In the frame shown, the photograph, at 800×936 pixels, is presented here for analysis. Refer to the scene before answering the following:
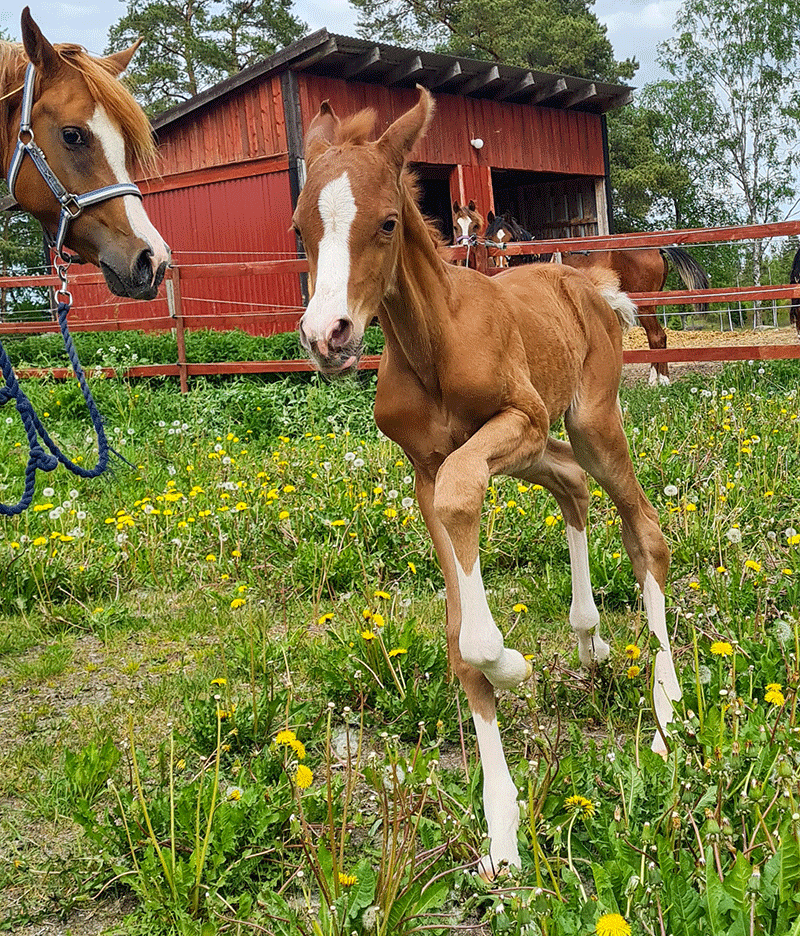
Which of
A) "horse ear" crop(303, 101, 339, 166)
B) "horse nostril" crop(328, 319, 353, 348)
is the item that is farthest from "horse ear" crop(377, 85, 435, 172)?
"horse nostril" crop(328, 319, 353, 348)

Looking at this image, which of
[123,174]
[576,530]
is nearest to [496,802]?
[576,530]

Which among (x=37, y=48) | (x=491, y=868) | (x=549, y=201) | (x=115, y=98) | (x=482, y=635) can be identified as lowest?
(x=491, y=868)

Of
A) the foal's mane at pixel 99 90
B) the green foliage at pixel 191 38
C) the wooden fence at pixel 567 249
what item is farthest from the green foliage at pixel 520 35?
the foal's mane at pixel 99 90

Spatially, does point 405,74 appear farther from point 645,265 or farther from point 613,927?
point 613,927

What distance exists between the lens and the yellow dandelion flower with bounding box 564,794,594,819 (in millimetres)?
2285

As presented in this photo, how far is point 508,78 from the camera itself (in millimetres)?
16297

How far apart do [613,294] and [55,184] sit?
2.45 m

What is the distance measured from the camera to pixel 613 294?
4.25m

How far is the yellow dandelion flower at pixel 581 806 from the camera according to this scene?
2285mm

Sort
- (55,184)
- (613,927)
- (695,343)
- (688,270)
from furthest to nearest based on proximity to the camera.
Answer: (695,343), (688,270), (55,184), (613,927)

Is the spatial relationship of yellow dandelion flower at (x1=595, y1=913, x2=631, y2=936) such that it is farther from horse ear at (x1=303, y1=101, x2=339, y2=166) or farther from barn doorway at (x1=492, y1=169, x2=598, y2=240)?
barn doorway at (x1=492, y1=169, x2=598, y2=240)

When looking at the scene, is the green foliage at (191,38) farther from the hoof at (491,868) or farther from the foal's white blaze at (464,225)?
the hoof at (491,868)

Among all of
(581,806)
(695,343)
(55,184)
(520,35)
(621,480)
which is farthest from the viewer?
(520,35)

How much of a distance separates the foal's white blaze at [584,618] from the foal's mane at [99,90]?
2430 mm
